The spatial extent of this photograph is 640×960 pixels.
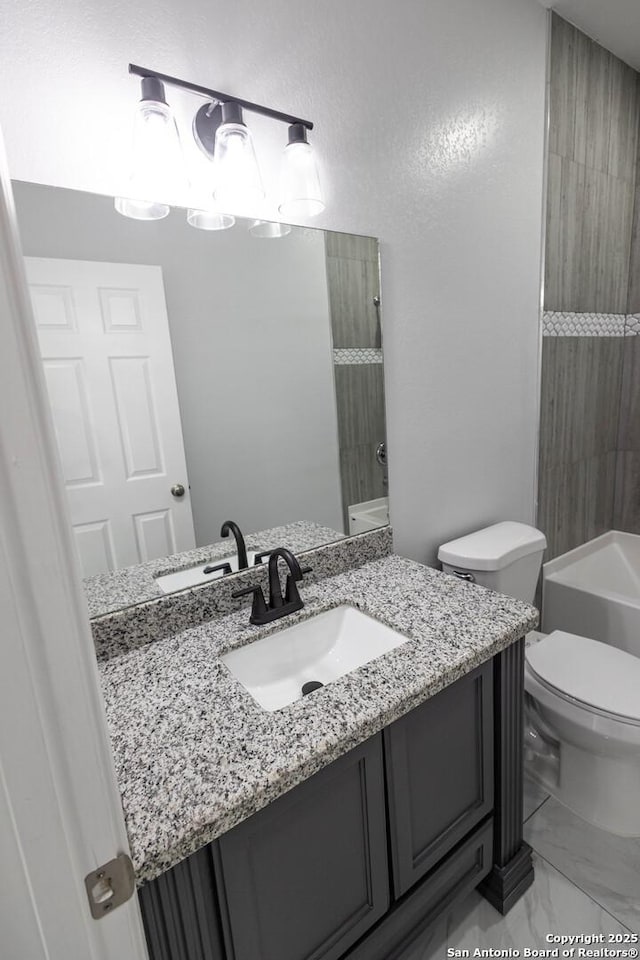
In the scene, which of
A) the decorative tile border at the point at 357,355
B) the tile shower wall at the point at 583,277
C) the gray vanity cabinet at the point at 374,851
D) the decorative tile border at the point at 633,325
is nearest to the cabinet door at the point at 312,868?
the gray vanity cabinet at the point at 374,851

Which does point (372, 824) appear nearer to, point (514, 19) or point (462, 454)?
point (462, 454)

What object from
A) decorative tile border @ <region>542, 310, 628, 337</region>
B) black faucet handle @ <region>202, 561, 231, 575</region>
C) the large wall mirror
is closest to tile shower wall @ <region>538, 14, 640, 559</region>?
decorative tile border @ <region>542, 310, 628, 337</region>

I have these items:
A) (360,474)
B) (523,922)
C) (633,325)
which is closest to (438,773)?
(523,922)

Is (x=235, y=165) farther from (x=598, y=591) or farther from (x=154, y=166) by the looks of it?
(x=598, y=591)

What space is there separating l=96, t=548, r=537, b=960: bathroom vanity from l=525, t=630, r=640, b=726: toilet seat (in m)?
0.31

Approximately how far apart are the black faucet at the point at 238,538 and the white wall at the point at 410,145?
58 cm

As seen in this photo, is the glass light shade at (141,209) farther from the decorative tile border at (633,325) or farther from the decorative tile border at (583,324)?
the decorative tile border at (633,325)

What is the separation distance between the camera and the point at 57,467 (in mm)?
363

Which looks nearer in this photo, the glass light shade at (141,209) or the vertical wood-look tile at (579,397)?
the glass light shade at (141,209)

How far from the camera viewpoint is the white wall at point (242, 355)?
106 centimetres

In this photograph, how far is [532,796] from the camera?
64.3 inches

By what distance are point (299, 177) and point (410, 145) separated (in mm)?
542

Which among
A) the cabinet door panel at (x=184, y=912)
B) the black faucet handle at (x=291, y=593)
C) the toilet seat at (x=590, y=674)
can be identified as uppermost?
the black faucet handle at (x=291, y=593)

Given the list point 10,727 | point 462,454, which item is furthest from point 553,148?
point 10,727
